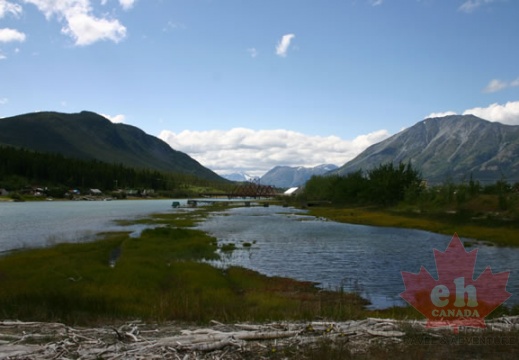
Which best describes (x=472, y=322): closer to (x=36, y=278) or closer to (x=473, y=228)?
(x=36, y=278)

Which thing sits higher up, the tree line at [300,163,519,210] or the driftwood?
the tree line at [300,163,519,210]

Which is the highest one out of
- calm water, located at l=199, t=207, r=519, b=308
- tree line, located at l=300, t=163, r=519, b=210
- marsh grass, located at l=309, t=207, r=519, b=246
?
tree line, located at l=300, t=163, r=519, b=210

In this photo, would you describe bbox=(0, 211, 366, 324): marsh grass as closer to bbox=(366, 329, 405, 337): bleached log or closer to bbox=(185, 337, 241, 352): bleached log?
bbox=(366, 329, 405, 337): bleached log

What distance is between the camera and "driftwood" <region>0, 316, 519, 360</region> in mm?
12043

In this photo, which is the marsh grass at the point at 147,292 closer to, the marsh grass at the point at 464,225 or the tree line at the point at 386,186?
the marsh grass at the point at 464,225

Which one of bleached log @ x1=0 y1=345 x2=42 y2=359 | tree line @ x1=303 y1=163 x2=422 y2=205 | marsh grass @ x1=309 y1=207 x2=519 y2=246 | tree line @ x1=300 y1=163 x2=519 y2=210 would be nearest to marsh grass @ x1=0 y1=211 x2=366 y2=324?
bleached log @ x1=0 y1=345 x2=42 y2=359

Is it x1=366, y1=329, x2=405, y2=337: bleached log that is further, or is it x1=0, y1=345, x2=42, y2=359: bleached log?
x1=366, y1=329, x2=405, y2=337: bleached log

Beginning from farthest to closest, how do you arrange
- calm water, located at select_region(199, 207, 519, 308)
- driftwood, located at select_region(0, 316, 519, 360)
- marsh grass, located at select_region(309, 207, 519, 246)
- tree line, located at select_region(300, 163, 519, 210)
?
tree line, located at select_region(300, 163, 519, 210), marsh grass, located at select_region(309, 207, 519, 246), calm water, located at select_region(199, 207, 519, 308), driftwood, located at select_region(0, 316, 519, 360)

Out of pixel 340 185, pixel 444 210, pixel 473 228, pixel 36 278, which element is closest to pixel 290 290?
pixel 36 278

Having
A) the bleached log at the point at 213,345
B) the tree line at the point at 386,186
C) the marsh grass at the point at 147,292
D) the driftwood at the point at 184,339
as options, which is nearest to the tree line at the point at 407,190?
the tree line at the point at 386,186

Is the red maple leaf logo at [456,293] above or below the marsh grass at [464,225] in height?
below

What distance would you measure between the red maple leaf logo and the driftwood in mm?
2973

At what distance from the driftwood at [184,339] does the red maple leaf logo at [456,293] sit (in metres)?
2.97

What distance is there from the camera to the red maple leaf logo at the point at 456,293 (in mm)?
20156
